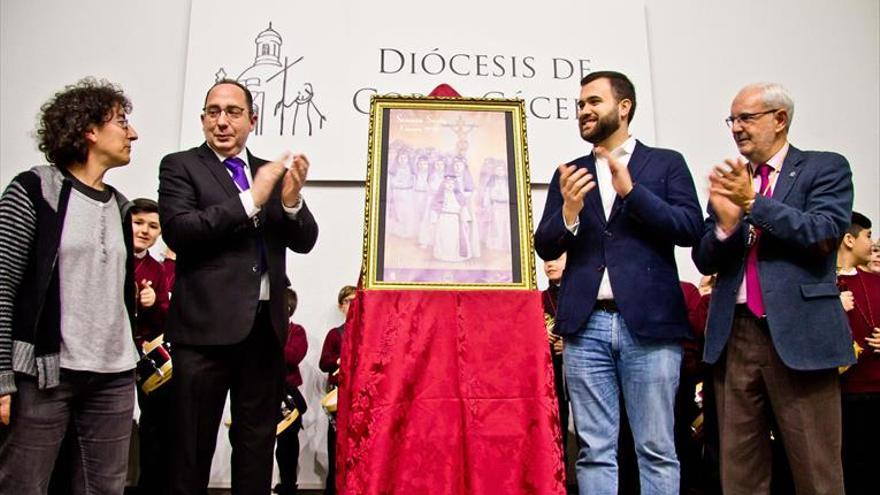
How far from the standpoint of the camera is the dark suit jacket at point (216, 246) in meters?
1.97

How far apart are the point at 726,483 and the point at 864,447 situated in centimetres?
158

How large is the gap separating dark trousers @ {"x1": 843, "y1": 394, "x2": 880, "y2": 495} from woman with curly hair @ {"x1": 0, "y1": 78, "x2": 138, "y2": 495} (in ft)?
10.4

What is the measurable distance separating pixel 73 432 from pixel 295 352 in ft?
6.80

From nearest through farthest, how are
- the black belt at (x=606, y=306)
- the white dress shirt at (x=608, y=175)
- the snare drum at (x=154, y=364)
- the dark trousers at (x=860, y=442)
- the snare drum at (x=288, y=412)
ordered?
the black belt at (x=606, y=306) → the white dress shirt at (x=608, y=175) → the snare drum at (x=154, y=364) → the dark trousers at (x=860, y=442) → the snare drum at (x=288, y=412)

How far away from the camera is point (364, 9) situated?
4520mm

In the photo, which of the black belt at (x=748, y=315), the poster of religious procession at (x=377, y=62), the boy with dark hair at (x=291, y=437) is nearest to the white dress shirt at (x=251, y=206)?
the black belt at (x=748, y=315)

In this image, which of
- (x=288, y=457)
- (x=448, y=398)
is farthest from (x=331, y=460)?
(x=448, y=398)

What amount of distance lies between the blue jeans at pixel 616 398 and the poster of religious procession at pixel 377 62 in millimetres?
2555

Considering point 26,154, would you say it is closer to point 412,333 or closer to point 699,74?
point 412,333

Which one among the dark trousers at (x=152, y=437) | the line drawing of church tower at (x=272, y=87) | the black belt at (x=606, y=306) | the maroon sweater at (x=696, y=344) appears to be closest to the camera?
the black belt at (x=606, y=306)

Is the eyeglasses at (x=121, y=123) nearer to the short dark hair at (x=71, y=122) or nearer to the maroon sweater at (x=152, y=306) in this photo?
the short dark hair at (x=71, y=122)

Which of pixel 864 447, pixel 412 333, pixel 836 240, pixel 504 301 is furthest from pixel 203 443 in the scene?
pixel 864 447

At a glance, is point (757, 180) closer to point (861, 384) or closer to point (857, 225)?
point (861, 384)

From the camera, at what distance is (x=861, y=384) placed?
327 centimetres
